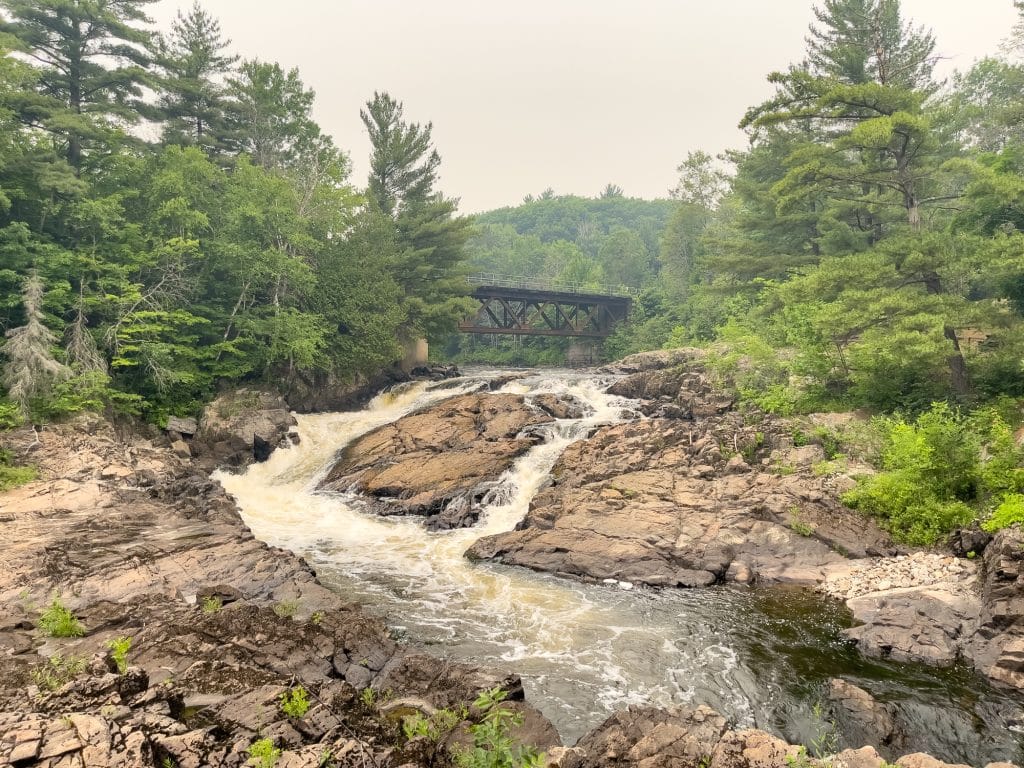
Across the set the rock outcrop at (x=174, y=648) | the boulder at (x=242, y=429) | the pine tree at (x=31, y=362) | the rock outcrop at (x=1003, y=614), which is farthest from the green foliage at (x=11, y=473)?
the rock outcrop at (x=1003, y=614)

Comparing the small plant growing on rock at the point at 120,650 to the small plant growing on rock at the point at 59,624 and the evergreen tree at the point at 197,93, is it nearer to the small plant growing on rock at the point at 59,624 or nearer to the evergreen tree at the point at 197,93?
the small plant growing on rock at the point at 59,624

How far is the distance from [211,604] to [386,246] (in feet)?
88.6

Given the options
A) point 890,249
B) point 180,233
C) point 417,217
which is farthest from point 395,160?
point 890,249

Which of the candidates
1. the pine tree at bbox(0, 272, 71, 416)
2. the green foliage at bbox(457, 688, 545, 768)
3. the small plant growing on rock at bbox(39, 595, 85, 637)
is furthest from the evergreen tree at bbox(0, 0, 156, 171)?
the green foliage at bbox(457, 688, 545, 768)

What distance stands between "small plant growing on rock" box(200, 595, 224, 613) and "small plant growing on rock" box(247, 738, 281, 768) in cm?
461

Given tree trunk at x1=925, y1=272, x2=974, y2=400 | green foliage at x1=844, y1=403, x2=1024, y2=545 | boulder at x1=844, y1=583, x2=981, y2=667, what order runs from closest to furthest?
boulder at x1=844, y1=583, x2=981, y2=667
green foliage at x1=844, y1=403, x2=1024, y2=545
tree trunk at x1=925, y1=272, x2=974, y2=400

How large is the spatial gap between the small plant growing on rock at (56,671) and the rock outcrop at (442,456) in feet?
32.4

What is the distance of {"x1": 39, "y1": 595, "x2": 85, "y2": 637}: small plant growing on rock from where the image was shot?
8.93m

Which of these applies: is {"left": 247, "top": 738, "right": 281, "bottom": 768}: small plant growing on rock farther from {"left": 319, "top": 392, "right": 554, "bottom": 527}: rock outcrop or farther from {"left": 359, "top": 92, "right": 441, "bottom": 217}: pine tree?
{"left": 359, "top": 92, "right": 441, "bottom": 217}: pine tree

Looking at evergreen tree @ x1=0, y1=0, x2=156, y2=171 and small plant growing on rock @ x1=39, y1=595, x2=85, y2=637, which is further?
evergreen tree @ x1=0, y1=0, x2=156, y2=171

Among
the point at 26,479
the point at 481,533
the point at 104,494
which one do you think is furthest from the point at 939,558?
the point at 26,479

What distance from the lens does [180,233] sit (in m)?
23.4

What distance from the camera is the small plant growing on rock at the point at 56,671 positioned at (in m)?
6.96

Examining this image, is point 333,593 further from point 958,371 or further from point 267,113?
point 267,113
